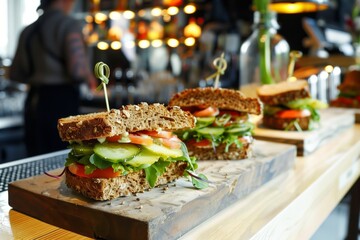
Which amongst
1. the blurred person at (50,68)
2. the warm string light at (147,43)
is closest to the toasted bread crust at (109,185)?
the blurred person at (50,68)

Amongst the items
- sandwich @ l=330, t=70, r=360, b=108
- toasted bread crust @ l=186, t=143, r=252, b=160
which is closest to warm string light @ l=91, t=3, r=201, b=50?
sandwich @ l=330, t=70, r=360, b=108

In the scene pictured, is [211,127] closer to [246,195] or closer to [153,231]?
[246,195]

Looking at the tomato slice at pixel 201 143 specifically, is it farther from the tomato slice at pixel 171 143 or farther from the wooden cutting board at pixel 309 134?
the wooden cutting board at pixel 309 134

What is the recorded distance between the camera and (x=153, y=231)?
0.95 meters

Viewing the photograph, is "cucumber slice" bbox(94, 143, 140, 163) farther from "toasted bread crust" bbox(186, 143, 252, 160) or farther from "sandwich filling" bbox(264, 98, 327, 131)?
"sandwich filling" bbox(264, 98, 327, 131)

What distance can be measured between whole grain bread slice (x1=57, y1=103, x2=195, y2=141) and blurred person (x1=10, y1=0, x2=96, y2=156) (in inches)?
99.4

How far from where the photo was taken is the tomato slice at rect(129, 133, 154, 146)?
1.13 m

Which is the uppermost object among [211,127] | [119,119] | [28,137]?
[119,119]

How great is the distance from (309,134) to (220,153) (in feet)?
2.19

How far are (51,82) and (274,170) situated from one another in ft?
8.37

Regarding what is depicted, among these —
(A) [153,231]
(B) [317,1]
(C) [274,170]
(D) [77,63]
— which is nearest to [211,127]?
(C) [274,170]

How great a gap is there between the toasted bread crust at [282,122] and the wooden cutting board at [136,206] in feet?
3.00

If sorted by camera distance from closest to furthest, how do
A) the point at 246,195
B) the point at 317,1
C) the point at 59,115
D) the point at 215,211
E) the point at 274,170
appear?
the point at 215,211 → the point at 246,195 → the point at 274,170 → the point at 317,1 → the point at 59,115

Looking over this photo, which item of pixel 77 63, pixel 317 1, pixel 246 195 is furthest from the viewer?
pixel 77 63
